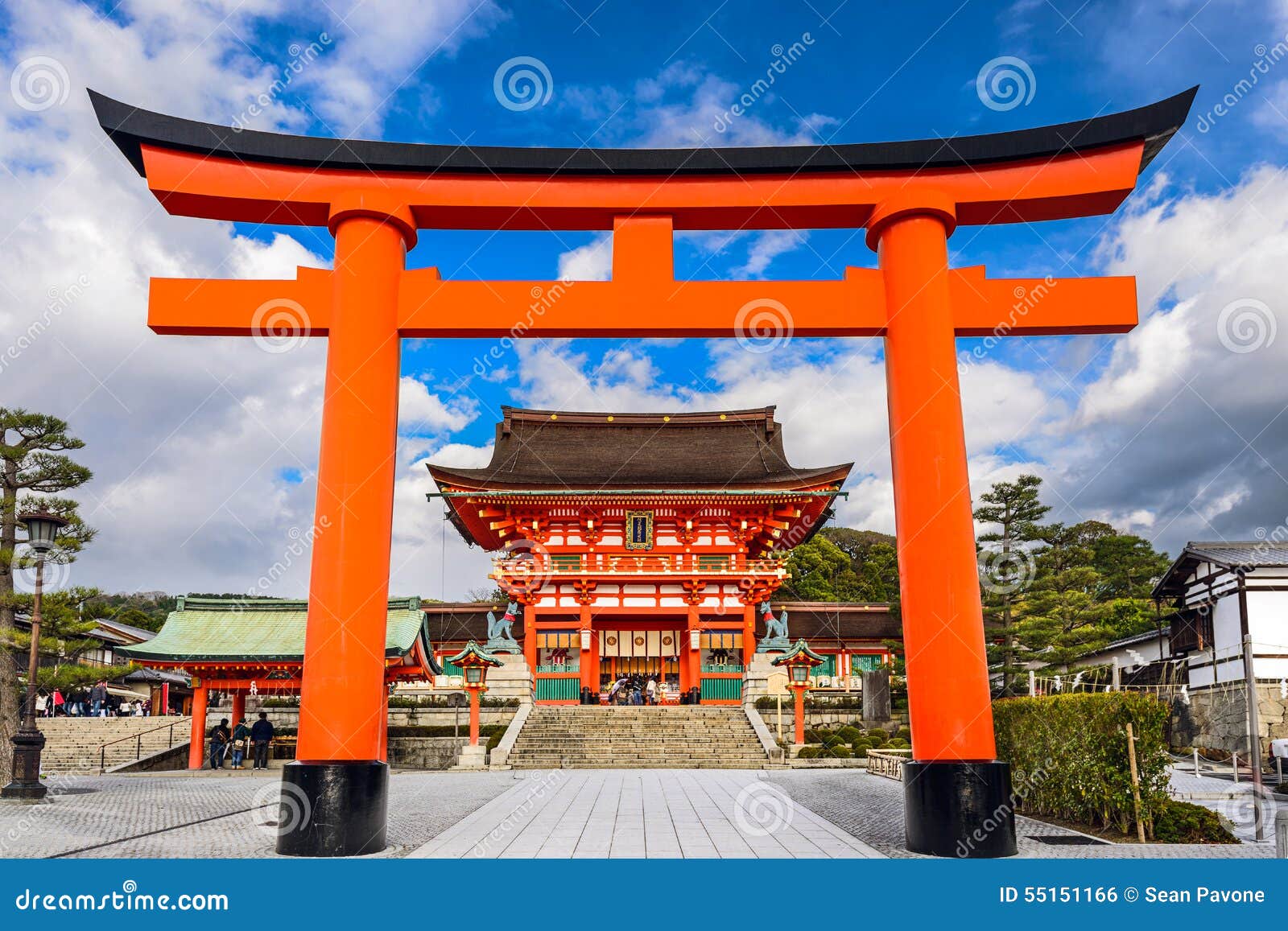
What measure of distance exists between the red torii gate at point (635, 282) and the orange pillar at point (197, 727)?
1540cm

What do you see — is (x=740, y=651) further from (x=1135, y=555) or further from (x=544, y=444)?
(x=1135, y=555)

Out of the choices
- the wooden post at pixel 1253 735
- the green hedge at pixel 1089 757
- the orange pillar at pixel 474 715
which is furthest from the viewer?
the orange pillar at pixel 474 715

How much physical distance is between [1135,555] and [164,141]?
4842 cm

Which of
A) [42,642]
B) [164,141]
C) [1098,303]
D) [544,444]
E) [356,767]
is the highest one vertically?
[544,444]

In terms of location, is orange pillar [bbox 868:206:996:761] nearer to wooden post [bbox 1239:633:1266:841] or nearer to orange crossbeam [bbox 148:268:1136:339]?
orange crossbeam [bbox 148:268:1136:339]

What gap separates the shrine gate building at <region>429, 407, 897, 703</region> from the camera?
27.6 meters

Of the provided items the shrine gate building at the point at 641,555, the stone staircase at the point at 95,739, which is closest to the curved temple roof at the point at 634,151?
the stone staircase at the point at 95,739

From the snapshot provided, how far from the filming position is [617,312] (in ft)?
28.4

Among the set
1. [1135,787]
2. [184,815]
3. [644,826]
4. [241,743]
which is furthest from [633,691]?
[1135,787]

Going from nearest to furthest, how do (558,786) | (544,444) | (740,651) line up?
1. (558,786)
2. (740,651)
3. (544,444)

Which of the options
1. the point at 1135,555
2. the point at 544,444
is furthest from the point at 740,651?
the point at 1135,555

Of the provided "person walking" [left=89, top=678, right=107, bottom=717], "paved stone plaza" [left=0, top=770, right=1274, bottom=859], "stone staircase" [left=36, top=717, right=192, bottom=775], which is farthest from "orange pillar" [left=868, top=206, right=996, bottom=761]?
"person walking" [left=89, top=678, right=107, bottom=717]

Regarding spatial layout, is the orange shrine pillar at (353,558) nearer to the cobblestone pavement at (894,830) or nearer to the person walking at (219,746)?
the cobblestone pavement at (894,830)

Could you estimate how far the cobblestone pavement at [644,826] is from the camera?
810 cm
